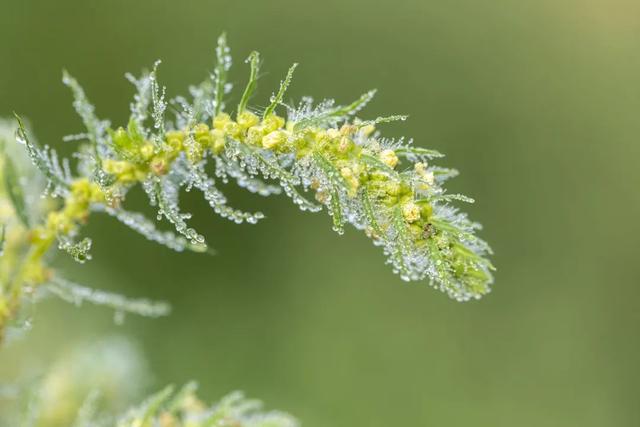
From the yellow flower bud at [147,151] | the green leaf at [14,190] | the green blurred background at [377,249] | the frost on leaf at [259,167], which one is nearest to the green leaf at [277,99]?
the frost on leaf at [259,167]

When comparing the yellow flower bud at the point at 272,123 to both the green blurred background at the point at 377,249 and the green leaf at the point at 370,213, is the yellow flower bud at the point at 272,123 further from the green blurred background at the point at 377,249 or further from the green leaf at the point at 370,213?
the green blurred background at the point at 377,249

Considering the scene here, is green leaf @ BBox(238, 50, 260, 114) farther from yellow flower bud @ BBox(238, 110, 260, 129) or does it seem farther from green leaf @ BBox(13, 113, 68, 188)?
green leaf @ BBox(13, 113, 68, 188)

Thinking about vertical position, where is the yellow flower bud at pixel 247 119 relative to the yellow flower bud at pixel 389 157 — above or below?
below

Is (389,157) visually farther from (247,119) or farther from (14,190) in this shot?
(14,190)

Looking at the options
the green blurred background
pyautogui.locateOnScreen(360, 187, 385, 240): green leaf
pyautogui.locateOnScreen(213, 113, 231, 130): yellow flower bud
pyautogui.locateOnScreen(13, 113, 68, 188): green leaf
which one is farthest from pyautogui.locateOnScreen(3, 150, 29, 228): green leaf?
the green blurred background

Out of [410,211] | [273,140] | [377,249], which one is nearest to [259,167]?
[273,140]

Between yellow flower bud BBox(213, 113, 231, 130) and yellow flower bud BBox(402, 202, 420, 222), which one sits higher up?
yellow flower bud BBox(402, 202, 420, 222)

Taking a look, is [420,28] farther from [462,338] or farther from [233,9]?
[462,338]

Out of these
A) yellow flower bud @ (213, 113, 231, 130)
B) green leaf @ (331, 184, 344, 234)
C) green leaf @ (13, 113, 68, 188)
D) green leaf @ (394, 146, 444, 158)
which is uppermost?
green leaf @ (394, 146, 444, 158)

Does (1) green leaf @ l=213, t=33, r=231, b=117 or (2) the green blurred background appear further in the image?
(2) the green blurred background
